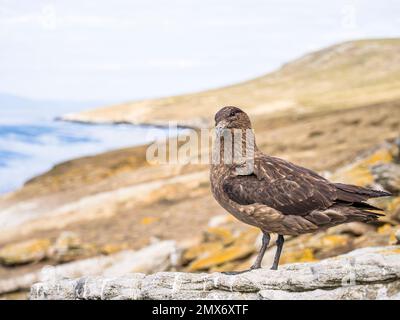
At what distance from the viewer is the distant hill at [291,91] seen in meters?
131

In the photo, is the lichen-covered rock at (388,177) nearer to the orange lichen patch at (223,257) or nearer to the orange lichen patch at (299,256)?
the orange lichen patch at (299,256)

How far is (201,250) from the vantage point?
2523cm

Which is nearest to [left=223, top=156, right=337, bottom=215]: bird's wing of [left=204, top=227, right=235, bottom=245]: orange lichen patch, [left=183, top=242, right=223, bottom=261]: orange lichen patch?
[left=183, top=242, right=223, bottom=261]: orange lichen patch

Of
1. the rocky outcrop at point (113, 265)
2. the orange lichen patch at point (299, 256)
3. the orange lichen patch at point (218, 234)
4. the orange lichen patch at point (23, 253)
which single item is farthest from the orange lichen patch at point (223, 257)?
the orange lichen patch at point (23, 253)

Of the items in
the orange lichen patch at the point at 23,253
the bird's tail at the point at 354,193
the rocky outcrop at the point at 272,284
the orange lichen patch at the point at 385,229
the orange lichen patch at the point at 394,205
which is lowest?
the rocky outcrop at the point at 272,284

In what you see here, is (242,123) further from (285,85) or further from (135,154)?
(285,85)

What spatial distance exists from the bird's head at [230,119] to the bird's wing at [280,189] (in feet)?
2.31

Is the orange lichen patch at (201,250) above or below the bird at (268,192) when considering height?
above

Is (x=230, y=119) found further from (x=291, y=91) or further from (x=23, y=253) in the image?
(x=291, y=91)

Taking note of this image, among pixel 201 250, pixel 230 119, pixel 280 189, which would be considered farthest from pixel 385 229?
pixel 230 119

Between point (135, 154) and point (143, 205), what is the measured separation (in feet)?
91.5

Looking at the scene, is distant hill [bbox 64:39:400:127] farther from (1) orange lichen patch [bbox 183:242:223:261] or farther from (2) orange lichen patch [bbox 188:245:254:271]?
(2) orange lichen patch [bbox 188:245:254:271]

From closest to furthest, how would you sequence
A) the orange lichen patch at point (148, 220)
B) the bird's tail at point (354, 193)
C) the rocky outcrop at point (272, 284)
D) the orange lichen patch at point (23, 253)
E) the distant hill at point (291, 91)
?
1. the rocky outcrop at point (272, 284)
2. the bird's tail at point (354, 193)
3. the orange lichen patch at point (23, 253)
4. the orange lichen patch at point (148, 220)
5. the distant hill at point (291, 91)

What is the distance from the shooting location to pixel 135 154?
223 feet
